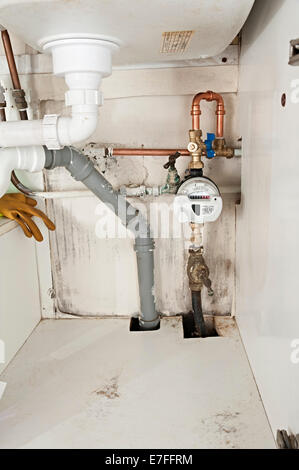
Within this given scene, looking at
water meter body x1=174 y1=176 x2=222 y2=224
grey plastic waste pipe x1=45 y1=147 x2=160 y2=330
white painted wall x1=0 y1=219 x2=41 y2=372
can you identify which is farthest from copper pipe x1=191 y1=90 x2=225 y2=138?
white painted wall x1=0 y1=219 x2=41 y2=372

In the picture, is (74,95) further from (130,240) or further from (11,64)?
(130,240)

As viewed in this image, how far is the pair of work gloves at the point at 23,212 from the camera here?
1.38 meters

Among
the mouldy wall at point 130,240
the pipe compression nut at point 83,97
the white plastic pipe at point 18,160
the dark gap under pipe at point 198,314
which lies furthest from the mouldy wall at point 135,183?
the pipe compression nut at point 83,97

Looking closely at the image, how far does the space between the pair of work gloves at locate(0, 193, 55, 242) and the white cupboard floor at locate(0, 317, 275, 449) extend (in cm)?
40

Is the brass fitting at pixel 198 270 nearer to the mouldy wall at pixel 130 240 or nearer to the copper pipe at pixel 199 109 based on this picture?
the mouldy wall at pixel 130 240

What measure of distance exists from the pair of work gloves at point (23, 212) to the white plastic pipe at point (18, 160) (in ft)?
0.50

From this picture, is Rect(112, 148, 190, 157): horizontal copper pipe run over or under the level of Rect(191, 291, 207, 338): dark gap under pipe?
over

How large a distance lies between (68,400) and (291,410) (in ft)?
2.01

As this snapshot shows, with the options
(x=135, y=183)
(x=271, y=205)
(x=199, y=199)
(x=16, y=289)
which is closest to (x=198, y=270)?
(x=199, y=199)

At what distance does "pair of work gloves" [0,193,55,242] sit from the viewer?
1378 millimetres

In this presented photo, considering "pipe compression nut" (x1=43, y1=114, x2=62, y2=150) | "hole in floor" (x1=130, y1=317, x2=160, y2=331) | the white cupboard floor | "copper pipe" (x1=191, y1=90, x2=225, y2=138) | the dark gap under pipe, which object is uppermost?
"copper pipe" (x1=191, y1=90, x2=225, y2=138)

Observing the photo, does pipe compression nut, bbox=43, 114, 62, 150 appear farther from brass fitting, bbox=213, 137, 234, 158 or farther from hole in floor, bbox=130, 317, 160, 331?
hole in floor, bbox=130, 317, 160, 331

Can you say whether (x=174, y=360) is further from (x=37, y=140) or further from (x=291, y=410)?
(x=37, y=140)

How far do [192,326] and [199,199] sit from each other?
0.53 meters
